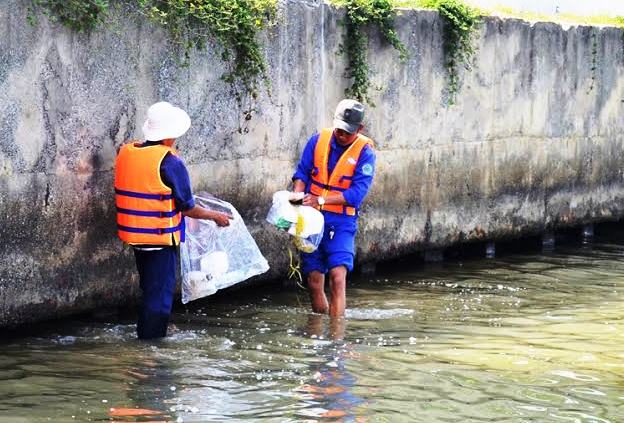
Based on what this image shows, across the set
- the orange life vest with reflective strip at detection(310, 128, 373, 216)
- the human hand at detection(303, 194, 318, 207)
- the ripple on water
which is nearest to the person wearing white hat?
the human hand at detection(303, 194, 318, 207)

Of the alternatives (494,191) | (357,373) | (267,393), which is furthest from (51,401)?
(494,191)

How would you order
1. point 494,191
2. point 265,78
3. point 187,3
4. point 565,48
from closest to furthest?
point 187,3 < point 265,78 < point 494,191 < point 565,48

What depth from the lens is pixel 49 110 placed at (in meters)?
8.81

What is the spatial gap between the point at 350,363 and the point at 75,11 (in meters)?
2.92

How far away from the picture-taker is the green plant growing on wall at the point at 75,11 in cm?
864

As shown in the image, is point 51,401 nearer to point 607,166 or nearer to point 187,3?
point 187,3

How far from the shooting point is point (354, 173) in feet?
32.0

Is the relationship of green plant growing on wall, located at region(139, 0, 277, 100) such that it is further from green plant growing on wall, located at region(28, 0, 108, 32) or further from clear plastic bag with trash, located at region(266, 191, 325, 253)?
clear plastic bag with trash, located at region(266, 191, 325, 253)

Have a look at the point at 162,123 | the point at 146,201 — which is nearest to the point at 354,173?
the point at 162,123

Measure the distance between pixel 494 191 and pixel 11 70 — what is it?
21.3 ft

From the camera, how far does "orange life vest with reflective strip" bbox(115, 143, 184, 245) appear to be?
867cm

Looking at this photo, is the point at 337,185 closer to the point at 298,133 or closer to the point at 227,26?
the point at 227,26

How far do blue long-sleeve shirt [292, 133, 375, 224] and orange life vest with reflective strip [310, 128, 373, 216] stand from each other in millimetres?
27

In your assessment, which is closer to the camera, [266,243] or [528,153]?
[266,243]
